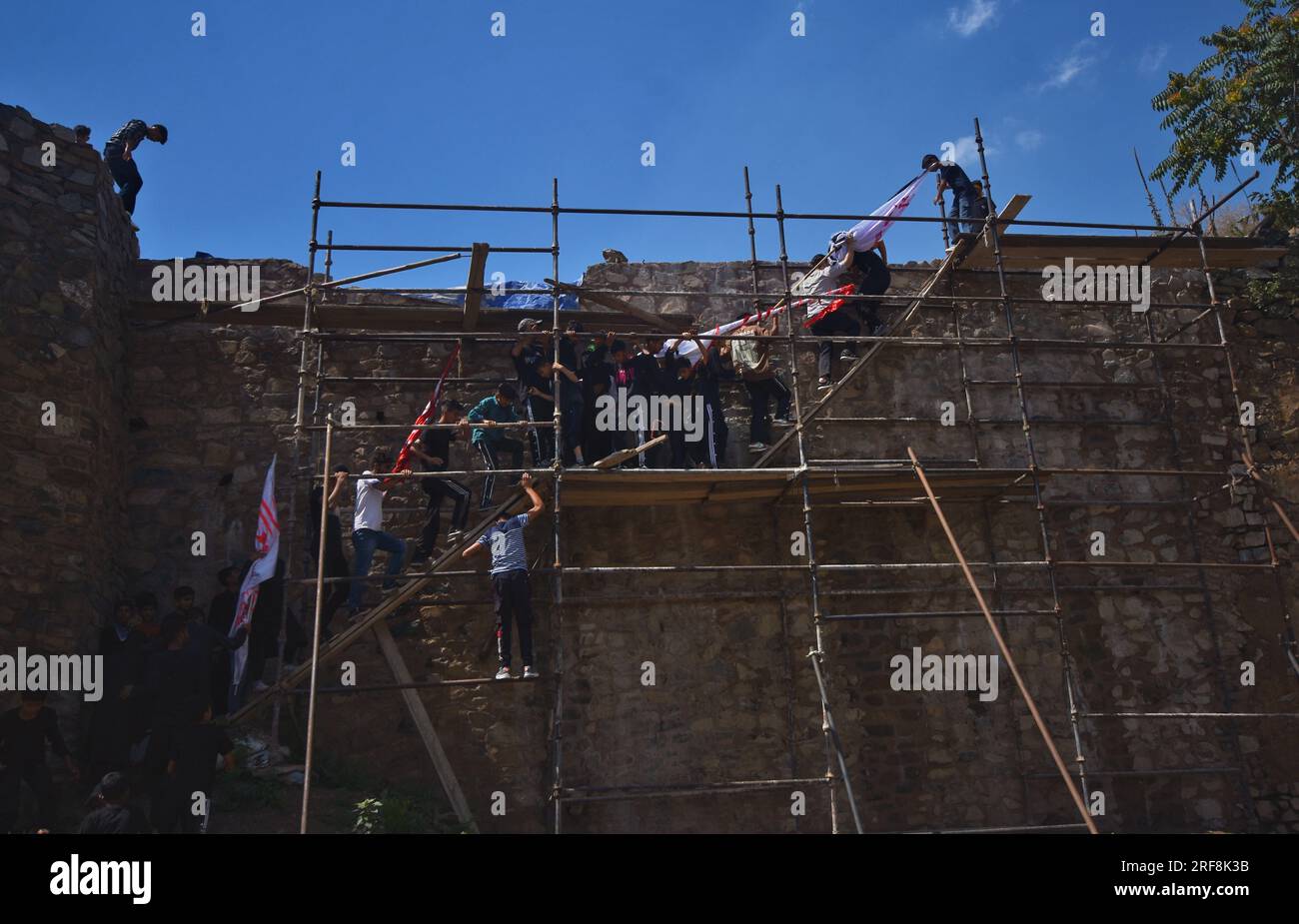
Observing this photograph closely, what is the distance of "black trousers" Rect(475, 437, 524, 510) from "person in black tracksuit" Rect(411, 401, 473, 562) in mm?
152

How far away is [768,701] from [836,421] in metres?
2.37

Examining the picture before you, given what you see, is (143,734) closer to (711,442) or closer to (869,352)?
(711,442)

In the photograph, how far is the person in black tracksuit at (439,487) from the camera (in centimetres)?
979

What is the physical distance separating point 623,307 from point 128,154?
4670mm

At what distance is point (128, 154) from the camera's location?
1093 cm

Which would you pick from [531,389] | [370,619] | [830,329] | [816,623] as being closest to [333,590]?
[370,619]

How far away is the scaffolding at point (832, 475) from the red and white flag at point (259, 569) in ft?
1.02

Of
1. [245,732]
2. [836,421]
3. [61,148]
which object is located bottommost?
[245,732]

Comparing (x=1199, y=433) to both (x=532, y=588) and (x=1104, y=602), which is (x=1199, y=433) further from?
(x=532, y=588)

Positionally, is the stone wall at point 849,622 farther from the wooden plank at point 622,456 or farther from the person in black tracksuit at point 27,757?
the person in black tracksuit at point 27,757

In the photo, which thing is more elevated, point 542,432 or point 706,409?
point 706,409

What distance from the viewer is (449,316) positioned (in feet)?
35.3
